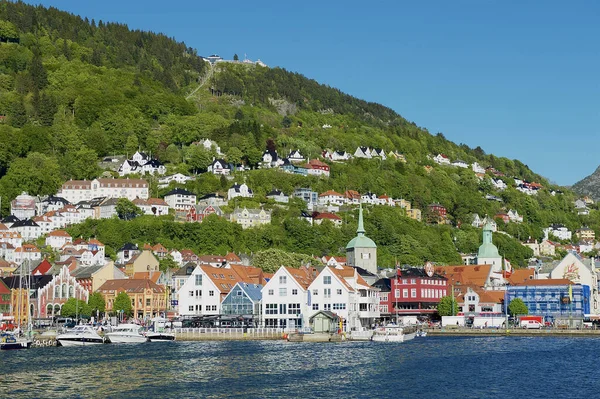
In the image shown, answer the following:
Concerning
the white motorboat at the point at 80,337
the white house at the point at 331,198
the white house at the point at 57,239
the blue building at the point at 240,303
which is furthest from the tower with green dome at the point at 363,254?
the white house at the point at 331,198

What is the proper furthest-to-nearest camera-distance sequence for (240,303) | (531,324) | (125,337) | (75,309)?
1. (75,309)
2. (531,324)
3. (240,303)
4. (125,337)

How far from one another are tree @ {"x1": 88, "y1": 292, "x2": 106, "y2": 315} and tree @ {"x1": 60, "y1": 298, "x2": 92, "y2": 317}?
118 cm

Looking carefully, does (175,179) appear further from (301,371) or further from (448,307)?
(301,371)

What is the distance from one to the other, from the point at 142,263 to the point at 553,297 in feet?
183

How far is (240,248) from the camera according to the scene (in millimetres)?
145250

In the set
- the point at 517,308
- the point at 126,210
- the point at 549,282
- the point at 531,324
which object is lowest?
A: the point at 531,324

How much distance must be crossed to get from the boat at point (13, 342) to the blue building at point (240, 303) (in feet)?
72.1

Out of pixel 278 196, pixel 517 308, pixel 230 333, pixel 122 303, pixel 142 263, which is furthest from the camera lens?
pixel 278 196

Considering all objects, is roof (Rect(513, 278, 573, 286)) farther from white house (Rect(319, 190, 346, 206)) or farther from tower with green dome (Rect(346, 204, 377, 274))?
white house (Rect(319, 190, 346, 206))

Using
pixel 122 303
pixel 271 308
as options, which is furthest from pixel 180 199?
pixel 271 308

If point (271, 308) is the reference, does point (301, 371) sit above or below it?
below

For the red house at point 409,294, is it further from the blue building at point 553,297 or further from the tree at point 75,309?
the tree at point 75,309

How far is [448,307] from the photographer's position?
110 metres

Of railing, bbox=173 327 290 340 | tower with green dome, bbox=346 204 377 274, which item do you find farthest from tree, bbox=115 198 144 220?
railing, bbox=173 327 290 340
